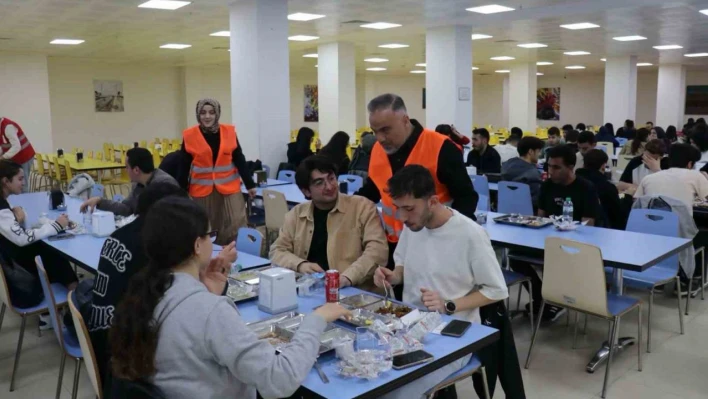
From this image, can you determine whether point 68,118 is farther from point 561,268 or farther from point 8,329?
point 561,268

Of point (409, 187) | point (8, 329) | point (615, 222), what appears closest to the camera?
point (409, 187)

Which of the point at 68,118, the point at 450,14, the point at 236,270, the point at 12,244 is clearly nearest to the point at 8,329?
the point at 12,244

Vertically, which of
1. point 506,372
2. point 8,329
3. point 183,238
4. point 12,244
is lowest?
point 8,329

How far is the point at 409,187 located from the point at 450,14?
276 inches

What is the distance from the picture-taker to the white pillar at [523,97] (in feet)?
52.2

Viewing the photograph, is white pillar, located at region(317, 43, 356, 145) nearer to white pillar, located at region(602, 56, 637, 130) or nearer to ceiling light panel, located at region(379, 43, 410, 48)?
ceiling light panel, located at region(379, 43, 410, 48)

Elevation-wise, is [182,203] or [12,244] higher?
[182,203]

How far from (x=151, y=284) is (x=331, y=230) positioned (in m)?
1.44

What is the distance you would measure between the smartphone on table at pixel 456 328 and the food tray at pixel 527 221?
6.45ft

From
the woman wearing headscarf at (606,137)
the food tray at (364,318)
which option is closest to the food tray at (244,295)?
the food tray at (364,318)

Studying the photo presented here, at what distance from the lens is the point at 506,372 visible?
2.34m

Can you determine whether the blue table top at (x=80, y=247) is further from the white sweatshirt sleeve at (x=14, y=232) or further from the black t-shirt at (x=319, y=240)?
the black t-shirt at (x=319, y=240)

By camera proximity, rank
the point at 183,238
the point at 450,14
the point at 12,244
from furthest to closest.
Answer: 1. the point at 450,14
2. the point at 12,244
3. the point at 183,238

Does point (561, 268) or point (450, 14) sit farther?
point (450, 14)
